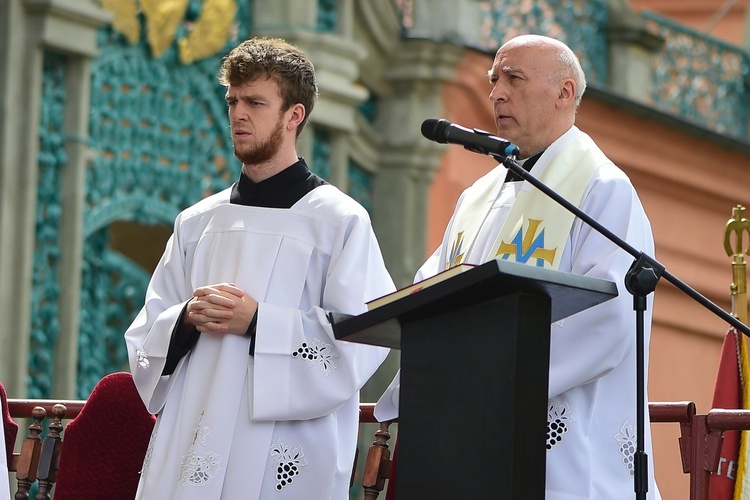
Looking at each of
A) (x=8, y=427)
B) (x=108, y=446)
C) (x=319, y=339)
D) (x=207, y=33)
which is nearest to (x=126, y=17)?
(x=207, y=33)

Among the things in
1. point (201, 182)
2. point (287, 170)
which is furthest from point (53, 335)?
point (287, 170)

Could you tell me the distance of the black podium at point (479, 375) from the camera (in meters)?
4.12

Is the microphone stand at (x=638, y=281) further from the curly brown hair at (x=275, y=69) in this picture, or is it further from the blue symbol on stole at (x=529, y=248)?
the curly brown hair at (x=275, y=69)

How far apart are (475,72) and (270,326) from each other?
286 inches

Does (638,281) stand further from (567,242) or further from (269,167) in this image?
(269,167)

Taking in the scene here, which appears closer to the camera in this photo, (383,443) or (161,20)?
(383,443)

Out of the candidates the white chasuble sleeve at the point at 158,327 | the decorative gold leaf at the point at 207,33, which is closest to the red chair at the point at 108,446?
the white chasuble sleeve at the point at 158,327

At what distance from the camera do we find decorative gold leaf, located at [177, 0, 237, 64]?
32.9 feet

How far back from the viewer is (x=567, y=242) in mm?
4945

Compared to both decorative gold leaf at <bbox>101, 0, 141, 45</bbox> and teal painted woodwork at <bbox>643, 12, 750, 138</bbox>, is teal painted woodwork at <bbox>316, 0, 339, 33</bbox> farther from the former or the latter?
teal painted woodwork at <bbox>643, 12, 750, 138</bbox>

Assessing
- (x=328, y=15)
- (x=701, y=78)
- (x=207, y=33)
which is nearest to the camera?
(x=207, y=33)

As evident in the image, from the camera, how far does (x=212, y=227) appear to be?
5273 millimetres

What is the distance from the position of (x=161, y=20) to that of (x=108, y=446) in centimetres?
459

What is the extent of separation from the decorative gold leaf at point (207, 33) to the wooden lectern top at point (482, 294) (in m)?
5.77
